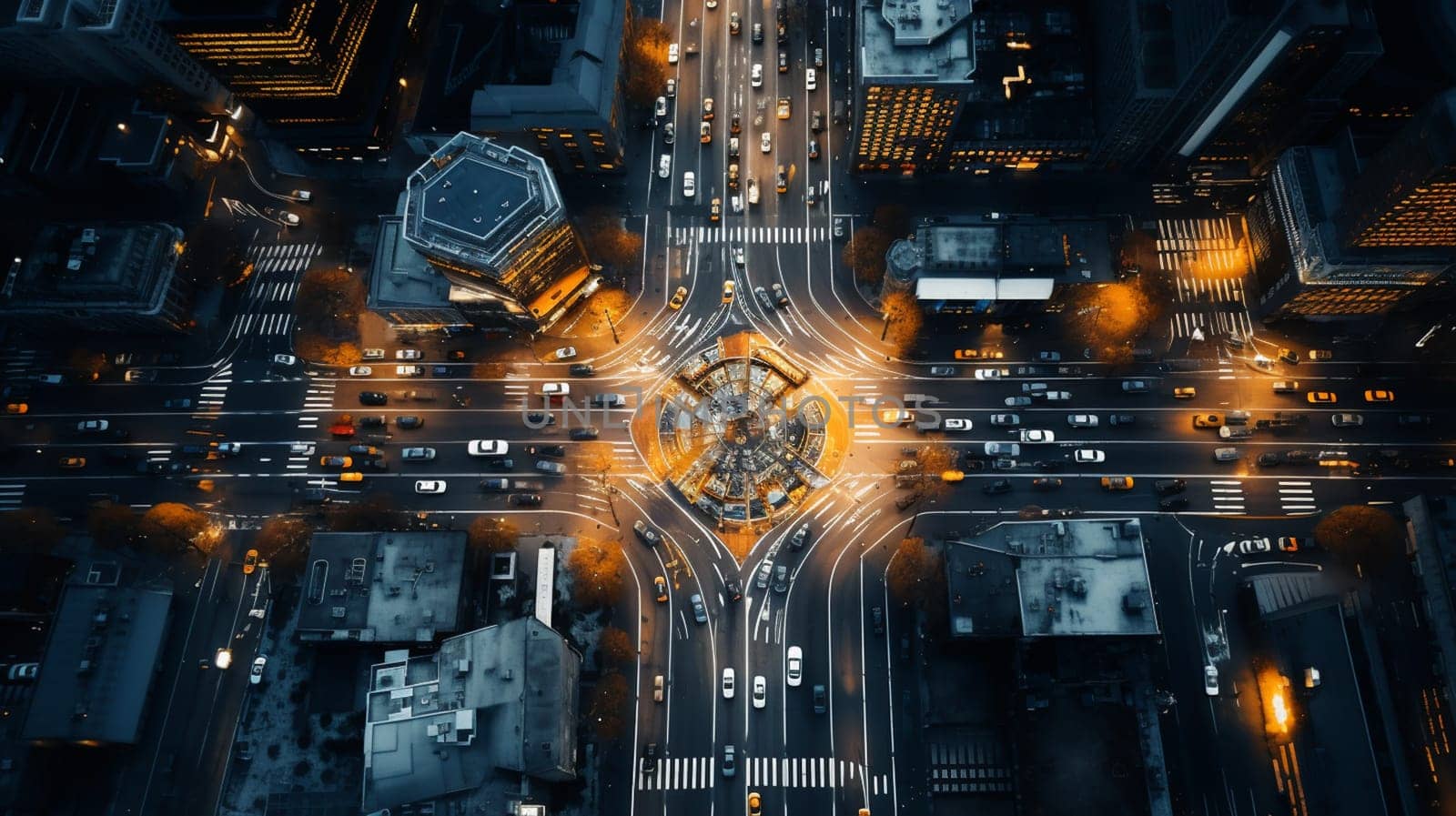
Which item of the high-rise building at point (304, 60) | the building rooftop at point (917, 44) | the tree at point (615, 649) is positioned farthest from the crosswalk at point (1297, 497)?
the high-rise building at point (304, 60)

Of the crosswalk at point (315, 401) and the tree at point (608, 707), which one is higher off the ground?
the crosswalk at point (315, 401)

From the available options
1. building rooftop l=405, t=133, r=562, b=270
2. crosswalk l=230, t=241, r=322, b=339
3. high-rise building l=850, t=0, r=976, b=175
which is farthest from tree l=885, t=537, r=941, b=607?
crosswalk l=230, t=241, r=322, b=339

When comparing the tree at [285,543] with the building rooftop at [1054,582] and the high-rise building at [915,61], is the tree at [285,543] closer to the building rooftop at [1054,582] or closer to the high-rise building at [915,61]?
the building rooftop at [1054,582]

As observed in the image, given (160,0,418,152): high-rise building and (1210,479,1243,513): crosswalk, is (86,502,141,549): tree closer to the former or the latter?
(160,0,418,152): high-rise building

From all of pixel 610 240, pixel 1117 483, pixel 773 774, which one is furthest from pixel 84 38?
pixel 1117 483

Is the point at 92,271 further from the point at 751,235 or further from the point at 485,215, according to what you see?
the point at 751,235

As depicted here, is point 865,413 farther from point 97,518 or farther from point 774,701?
point 97,518
